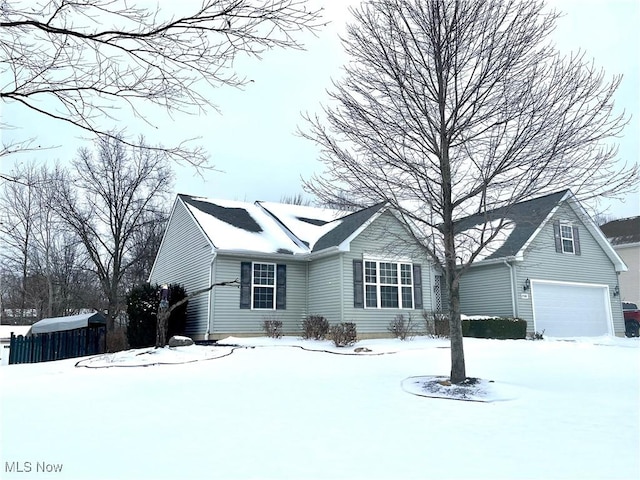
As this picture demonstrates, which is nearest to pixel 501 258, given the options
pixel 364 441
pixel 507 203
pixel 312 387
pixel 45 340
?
pixel 507 203

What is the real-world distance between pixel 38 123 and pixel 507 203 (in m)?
7.19

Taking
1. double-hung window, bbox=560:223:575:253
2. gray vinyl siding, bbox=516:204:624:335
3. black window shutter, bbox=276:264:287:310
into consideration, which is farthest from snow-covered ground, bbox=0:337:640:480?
double-hung window, bbox=560:223:575:253

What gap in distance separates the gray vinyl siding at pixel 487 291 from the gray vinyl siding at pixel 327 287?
5.46 meters

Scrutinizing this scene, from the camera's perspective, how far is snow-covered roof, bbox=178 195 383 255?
16547 millimetres

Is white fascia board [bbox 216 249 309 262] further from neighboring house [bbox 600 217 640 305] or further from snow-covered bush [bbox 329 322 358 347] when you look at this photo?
neighboring house [bbox 600 217 640 305]

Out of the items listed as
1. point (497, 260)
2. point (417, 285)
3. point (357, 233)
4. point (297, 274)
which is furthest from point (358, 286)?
point (497, 260)

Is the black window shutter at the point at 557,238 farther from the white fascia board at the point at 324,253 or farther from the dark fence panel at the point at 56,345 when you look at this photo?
the dark fence panel at the point at 56,345

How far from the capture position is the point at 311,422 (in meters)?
5.84

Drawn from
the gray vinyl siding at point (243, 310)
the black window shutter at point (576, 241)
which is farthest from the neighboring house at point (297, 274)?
the black window shutter at point (576, 241)

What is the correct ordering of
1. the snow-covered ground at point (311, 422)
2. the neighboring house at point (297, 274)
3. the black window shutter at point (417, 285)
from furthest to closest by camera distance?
1. the black window shutter at point (417, 285)
2. the neighboring house at point (297, 274)
3. the snow-covered ground at point (311, 422)

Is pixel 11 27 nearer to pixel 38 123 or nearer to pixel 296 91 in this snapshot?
pixel 38 123

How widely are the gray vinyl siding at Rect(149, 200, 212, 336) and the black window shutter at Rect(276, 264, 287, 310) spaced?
2.46m

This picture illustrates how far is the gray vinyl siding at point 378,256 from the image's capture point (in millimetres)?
15914

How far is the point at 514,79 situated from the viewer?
27.6ft
